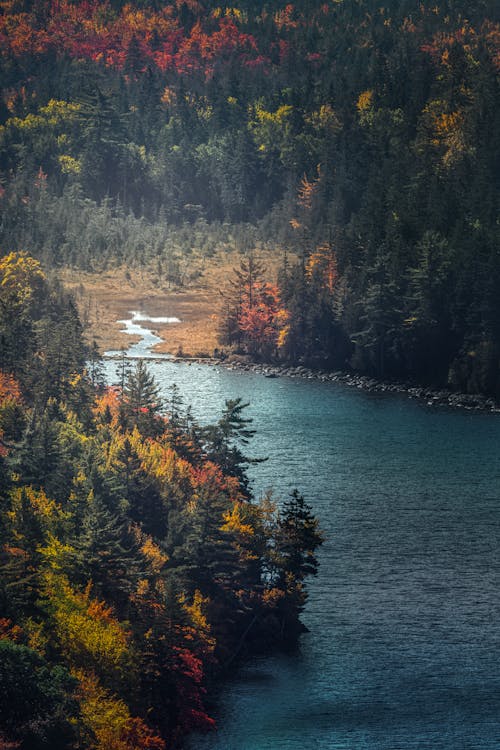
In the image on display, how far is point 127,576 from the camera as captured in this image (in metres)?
112

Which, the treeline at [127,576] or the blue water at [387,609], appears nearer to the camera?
the treeline at [127,576]

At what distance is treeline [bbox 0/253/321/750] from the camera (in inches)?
3775

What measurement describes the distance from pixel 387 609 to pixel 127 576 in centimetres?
2227

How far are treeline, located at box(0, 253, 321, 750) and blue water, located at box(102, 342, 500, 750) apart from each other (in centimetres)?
389

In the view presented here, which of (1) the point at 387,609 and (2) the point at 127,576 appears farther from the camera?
(1) the point at 387,609

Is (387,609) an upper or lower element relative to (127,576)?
lower

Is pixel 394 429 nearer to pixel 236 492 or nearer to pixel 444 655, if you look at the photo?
pixel 236 492

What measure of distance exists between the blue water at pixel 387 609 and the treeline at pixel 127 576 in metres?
3.89

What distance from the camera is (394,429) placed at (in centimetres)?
18600

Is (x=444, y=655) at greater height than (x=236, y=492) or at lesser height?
lesser

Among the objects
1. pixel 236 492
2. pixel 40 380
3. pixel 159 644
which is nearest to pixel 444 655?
pixel 159 644

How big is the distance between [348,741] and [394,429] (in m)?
88.5

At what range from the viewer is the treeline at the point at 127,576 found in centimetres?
9588

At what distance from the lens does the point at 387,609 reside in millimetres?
120375
